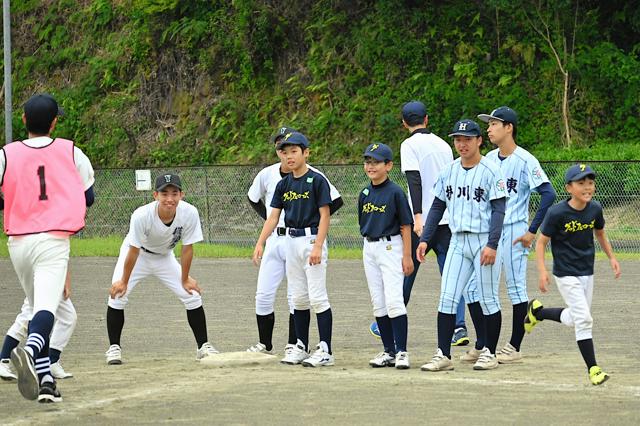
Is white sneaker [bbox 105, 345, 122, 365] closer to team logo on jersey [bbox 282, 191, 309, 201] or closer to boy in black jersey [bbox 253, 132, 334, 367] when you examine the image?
boy in black jersey [bbox 253, 132, 334, 367]

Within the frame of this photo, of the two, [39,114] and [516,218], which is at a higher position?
[39,114]

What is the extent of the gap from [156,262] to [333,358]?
1.86 metres

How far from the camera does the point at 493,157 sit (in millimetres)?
11156

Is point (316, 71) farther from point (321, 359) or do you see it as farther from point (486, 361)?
point (486, 361)

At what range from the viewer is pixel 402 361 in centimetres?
1026

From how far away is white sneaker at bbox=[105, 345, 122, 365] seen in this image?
35.3ft

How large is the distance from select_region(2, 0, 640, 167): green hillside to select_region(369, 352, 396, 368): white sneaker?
1857cm

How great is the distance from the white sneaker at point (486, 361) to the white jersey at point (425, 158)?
1913 mm

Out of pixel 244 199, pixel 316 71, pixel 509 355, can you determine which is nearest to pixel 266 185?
pixel 509 355

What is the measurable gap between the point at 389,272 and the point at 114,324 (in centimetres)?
262

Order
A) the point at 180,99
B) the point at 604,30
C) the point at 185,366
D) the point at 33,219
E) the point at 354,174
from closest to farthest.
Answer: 1. the point at 33,219
2. the point at 185,366
3. the point at 354,174
4. the point at 604,30
5. the point at 180,99

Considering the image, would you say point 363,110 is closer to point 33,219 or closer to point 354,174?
point 354,174

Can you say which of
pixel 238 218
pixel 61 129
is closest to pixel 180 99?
pixel 61 129

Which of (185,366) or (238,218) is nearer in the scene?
(185,366)
